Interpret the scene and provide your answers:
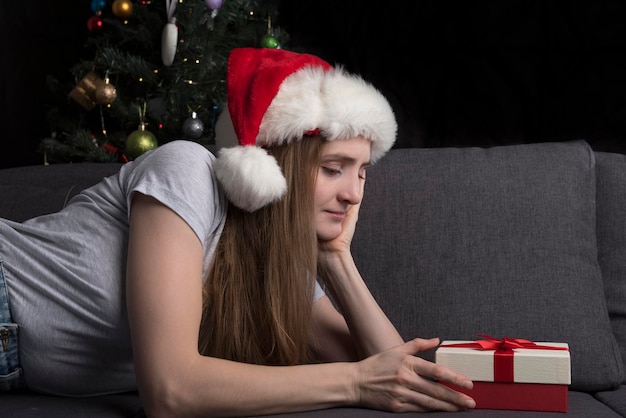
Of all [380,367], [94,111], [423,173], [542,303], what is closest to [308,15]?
[94,111]

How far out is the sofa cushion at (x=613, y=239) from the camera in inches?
78.4

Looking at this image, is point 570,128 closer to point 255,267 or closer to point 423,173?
point 423,173

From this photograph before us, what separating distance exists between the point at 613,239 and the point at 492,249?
34cm

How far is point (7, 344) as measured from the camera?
162 centimetres

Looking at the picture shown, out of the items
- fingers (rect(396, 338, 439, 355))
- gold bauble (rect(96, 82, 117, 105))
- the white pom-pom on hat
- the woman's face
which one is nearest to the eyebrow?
the woman's face

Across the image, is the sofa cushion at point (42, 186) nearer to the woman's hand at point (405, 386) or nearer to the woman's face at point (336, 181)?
the woman's face at point (336, 181)

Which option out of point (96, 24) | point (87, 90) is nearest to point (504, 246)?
point (87, 90)

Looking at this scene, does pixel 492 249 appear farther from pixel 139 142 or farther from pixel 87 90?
pixel 87 90

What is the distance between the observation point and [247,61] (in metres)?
1.73

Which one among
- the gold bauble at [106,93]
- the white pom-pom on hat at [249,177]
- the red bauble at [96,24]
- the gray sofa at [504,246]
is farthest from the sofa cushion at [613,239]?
the red bauble at [96,24]

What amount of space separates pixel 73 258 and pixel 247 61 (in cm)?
53

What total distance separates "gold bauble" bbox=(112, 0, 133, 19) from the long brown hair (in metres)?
1.87

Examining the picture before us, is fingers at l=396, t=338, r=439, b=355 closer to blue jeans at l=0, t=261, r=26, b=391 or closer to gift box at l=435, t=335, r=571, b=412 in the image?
gift box at l=435, t=335, r=571, b=412

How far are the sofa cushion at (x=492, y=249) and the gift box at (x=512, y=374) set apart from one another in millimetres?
377
